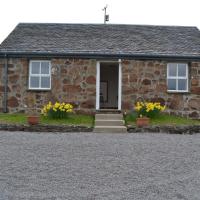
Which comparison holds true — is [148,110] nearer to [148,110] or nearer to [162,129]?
[148,110]

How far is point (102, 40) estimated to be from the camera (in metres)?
17.4

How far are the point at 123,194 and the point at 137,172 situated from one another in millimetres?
1352

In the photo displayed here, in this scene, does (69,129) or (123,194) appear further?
(69,129)

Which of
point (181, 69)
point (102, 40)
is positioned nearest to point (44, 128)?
point (102, 40)

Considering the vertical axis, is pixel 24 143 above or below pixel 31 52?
below

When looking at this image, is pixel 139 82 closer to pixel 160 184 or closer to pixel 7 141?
pixel 7 141

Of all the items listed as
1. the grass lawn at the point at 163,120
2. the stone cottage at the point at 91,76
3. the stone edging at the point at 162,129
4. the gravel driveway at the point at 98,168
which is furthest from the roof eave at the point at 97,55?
the gravel driveway at the point at 98,168

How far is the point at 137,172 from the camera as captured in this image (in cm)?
657

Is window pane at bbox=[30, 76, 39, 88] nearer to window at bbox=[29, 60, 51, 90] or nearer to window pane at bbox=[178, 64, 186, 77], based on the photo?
window at bbox=[29, 60, 51, 90]

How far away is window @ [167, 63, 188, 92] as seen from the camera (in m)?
16.1

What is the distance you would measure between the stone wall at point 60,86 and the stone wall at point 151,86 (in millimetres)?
1494

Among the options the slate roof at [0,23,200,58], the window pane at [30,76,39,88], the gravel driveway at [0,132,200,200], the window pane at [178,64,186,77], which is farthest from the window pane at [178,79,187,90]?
the window pane at [30,76,39,88]

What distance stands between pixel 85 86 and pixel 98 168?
917 centimetres

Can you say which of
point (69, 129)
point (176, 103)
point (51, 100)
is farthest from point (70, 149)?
point (176, 103)
